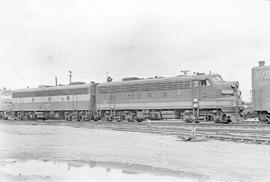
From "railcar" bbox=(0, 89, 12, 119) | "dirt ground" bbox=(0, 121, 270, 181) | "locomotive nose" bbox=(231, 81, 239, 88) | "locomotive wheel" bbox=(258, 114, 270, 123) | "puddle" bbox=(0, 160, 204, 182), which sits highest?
"locomotive nose" bbox=(231, 81, 239, 88)

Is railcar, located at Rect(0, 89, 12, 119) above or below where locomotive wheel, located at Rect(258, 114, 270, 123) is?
above

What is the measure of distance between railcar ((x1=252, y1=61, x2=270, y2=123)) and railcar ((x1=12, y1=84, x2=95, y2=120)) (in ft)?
55.5

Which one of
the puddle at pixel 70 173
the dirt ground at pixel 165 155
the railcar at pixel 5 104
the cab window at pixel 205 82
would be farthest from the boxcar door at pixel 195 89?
the railcar at pixel 5 104

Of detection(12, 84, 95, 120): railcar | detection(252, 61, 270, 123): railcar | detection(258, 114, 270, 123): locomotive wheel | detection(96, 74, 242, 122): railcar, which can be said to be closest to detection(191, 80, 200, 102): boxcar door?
detection(96, 74, 242, 122): railcar

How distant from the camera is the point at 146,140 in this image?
19125 mm

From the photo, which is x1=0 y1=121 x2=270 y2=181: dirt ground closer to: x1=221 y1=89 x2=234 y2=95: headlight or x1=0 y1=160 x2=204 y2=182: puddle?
x1=0 y1=160 x2=204 y2=182: puddle

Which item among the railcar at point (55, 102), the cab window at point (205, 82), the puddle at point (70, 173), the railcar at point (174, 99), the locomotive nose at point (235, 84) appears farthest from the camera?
the railcar at point (55, 102)

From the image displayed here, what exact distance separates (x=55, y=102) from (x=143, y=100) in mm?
13943

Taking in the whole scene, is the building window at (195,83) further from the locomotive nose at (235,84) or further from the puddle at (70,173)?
the puddle at (70,173)

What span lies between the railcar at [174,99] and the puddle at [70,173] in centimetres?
1529

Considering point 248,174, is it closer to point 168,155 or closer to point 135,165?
point 135,165

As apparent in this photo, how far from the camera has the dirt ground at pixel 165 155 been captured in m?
10.7

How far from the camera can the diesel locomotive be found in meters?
29.7

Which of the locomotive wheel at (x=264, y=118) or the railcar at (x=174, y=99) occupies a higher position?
the railcar at (x=174, y=99)
